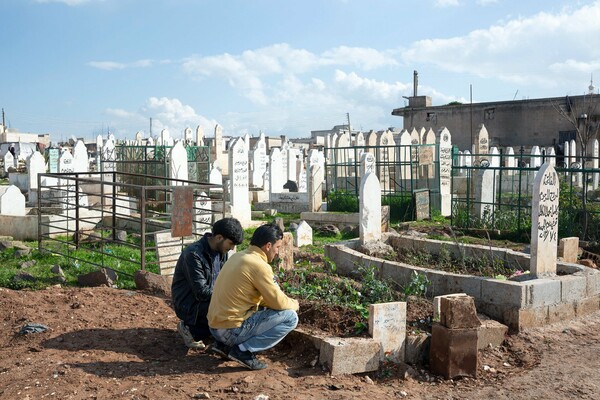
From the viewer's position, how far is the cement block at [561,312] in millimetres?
7289

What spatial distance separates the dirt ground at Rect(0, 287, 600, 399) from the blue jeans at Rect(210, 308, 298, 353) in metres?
0.22

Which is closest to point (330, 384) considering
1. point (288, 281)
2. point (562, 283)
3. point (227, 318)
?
point (227, 318)

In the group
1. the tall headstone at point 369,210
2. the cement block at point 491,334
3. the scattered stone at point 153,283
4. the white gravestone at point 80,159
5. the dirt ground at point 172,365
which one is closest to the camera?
the dirt ground at point 172,365

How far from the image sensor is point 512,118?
3834 centimetres

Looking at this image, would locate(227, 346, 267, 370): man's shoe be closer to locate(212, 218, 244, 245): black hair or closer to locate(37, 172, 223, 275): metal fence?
locate(212, 218, 244, 245): black hair

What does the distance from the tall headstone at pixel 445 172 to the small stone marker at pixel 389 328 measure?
11888 mm

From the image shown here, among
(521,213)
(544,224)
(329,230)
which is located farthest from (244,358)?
(521,213)

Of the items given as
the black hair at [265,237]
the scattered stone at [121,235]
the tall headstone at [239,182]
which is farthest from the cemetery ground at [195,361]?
the tall headstone at [239,182]

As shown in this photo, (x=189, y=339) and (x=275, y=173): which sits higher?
(x=275, y=173)

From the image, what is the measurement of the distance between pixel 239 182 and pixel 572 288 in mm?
9428

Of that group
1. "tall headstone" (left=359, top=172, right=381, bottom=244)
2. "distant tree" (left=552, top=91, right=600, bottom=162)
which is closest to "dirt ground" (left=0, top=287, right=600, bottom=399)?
"tall headstone" (left=359, top=172, right=381, bottom=244)

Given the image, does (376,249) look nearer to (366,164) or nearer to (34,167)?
(366,164)

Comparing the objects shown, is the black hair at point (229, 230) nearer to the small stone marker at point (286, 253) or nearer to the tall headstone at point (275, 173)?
the small stone marker at point (286, 253)

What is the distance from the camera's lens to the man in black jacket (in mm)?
5617
